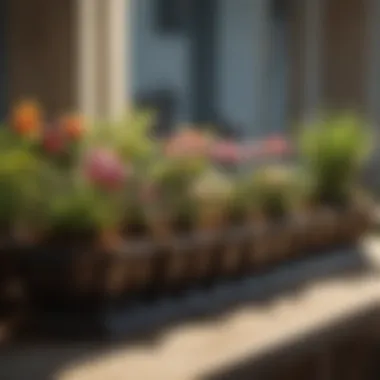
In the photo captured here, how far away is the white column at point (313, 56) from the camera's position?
2090 mm

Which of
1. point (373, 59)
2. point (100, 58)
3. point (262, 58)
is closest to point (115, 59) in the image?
point (100, 58)

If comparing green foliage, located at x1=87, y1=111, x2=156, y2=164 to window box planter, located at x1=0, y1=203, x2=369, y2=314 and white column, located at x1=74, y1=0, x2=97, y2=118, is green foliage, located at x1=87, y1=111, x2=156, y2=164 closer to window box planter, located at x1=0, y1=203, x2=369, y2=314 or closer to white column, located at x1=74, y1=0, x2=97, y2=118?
window box planter, located at x1=0, y1=203, x2=369, y2=314

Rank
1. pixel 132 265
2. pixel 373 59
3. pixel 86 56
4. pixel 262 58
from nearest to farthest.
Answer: pixel 132 265, pixel 86 56, pixel 373 59, pixel 262 58

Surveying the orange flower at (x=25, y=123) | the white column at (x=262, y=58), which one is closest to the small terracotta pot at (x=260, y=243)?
the orange flower at (x=25, y=123)

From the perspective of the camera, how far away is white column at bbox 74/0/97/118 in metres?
1.51

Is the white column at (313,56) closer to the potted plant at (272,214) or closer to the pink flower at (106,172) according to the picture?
the potted plant at (272,214)

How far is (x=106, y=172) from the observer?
110 cm

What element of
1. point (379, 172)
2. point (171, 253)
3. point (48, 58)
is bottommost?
point (379, 172)

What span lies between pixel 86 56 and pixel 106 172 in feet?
1.48

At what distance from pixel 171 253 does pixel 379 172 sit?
954 millimetres

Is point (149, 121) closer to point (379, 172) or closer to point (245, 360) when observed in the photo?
point (245, 360)

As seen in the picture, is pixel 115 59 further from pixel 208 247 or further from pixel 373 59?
pixel 373 59

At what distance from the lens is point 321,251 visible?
134cm

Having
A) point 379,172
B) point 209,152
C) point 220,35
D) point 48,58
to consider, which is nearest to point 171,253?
point 209,152
